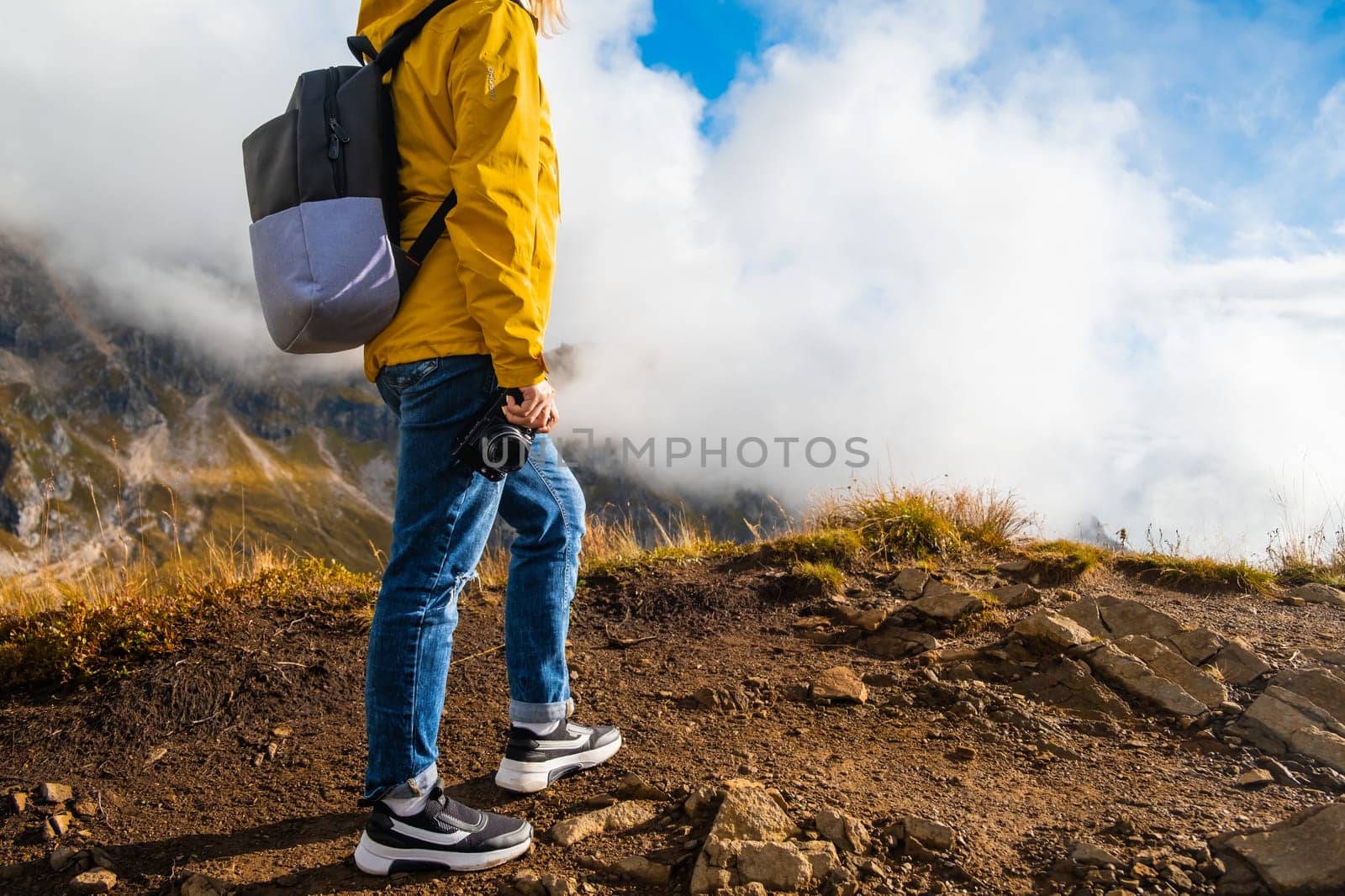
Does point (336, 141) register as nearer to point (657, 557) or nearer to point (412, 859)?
point (412, 859)

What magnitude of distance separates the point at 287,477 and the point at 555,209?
205599 millimetres

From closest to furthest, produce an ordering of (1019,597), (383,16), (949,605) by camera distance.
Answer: (383,16)
(949,605)
(1019,597)

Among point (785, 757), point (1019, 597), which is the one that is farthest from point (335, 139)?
point (1019, 597)

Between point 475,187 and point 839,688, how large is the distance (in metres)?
2.83

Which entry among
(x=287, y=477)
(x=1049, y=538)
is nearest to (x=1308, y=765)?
(x=1049, y=538)

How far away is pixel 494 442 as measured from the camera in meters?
2.47

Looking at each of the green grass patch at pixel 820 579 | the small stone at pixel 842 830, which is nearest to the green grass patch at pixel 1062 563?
the green grass patch at pixel 820 579

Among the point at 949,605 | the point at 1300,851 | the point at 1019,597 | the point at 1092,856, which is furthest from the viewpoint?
the point at 1019,597

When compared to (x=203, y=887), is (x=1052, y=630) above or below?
above

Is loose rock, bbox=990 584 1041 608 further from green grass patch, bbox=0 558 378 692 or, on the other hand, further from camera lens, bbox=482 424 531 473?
green grass patch, bbox=0 558 378 692

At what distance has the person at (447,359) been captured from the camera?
2393mm

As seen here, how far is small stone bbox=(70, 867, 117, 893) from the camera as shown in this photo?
2648 mm

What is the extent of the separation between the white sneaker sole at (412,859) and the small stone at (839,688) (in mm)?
1875

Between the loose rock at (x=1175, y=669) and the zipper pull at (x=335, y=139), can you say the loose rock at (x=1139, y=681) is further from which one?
the zipper pull at (x=335, y=139)
